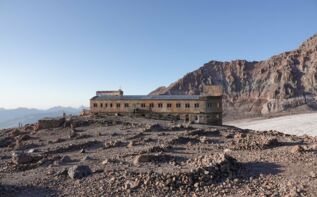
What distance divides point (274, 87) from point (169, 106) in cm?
12807

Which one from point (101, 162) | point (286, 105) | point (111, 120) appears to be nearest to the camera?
point (101, 162)

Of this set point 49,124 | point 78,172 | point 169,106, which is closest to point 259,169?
point 78,172

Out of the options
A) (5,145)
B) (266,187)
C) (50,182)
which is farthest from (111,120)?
(266,187)

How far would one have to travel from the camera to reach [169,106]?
5578 centimetres

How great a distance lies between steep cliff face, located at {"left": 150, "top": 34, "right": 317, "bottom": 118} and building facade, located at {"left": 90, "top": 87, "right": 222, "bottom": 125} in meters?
95.2

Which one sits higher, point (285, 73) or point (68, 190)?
point (285, 73)

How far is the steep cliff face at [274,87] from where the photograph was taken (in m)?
158

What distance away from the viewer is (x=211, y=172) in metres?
14.5

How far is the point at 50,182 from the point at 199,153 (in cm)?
860

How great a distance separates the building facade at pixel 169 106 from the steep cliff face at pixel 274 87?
95.2m

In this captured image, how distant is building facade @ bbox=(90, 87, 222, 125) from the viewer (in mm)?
54000

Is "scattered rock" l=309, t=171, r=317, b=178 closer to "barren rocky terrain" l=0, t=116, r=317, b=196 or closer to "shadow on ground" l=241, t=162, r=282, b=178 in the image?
"barren rocky terrain" l=0, t=116, r=317, b=196

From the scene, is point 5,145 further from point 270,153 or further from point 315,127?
point 315,127

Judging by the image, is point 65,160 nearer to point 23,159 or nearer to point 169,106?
point 23,159
